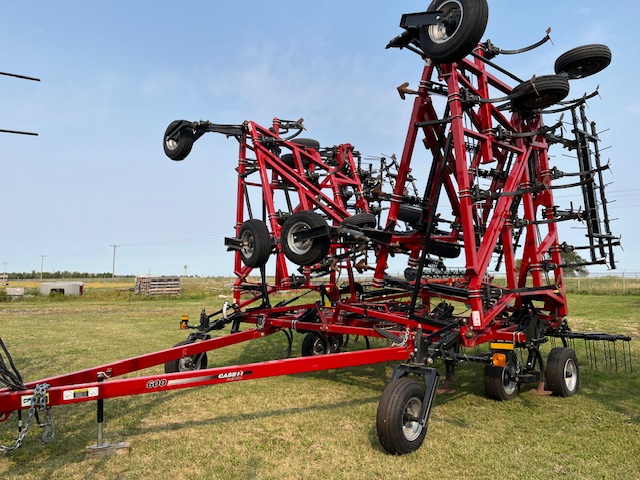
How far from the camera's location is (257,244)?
786 centimetres

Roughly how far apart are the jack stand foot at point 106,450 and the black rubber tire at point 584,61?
27.5 feet

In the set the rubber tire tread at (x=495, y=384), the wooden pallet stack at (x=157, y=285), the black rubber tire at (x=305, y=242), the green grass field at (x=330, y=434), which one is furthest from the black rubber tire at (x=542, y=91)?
the wooden pallet stack at (x=157, y=285)

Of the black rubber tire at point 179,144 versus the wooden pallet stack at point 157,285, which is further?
the wooden pallet stack at point 157,285

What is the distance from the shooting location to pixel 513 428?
5.72m

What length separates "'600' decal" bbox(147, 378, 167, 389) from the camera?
4162 mm

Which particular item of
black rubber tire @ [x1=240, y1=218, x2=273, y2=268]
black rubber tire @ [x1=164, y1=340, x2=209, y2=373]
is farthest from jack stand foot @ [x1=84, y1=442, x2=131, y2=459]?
black rubber tire @ [x1=240, y1=218, x2=273, y2=268]

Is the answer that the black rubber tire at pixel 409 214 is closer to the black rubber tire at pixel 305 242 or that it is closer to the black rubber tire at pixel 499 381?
the black rubber tire at pixel 305 242

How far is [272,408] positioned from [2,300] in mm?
29238

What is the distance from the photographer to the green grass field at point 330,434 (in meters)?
4.47

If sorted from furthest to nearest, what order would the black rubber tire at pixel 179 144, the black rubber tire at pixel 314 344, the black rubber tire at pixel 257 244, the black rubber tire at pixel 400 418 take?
1. the black rubber tire at pixel 314 344
2. the black rubber tire at pixel 179 144
3. the black rubber tire at pixel 257 244
4. the black rubber tire at pixel 400 418

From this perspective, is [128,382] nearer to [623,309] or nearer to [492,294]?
[492,294]

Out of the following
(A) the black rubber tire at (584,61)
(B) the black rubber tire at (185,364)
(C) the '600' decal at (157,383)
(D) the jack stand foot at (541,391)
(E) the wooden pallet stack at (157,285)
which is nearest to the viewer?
(C) the '600' decal at (157,383)

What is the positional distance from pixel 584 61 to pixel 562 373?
4.94 meters

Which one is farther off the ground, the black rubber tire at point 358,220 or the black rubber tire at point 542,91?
the black rubber tire at point 542,91
